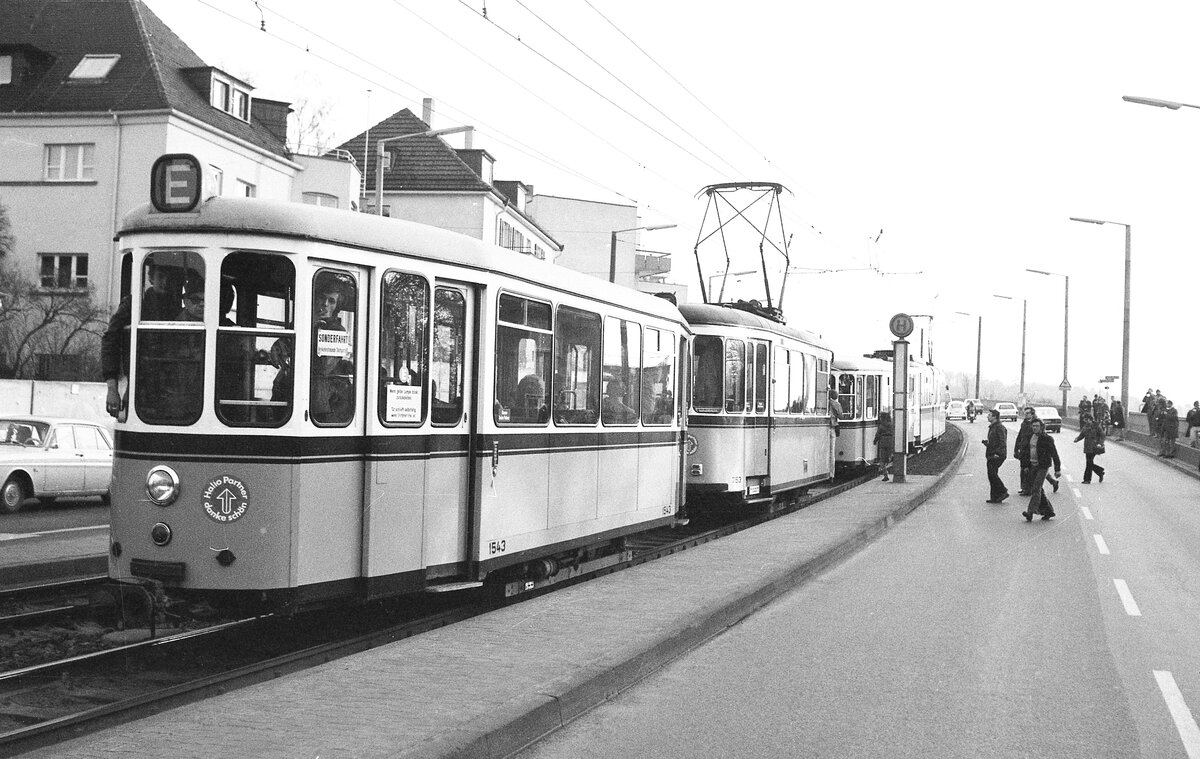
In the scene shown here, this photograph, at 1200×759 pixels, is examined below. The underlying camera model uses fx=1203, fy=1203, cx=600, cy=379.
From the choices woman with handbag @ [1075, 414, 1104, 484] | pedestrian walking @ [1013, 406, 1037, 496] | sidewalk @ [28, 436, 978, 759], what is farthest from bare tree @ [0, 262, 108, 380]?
sidewalk @ [28, 436, 978, 759]

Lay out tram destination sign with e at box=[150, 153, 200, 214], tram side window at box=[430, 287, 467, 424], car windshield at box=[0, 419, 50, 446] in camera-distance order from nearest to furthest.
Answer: tram destination sign with e at box=[150, 153, 200, 214]
tram side window at box=[430, 287, 467, 424]
car windshield at box=[0, 419, 50, 446]

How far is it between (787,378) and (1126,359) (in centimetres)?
2545

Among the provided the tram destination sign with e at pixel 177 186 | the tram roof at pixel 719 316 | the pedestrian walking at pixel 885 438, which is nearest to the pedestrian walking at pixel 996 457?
the tram roof at pixel 719 316

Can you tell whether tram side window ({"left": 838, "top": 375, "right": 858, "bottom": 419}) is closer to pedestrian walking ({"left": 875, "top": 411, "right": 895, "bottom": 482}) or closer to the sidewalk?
pedestrian walking ({"left": 875, "top": 411, "right": 895, "bottom": 482})

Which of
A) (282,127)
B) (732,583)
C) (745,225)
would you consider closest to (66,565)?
(732,583)

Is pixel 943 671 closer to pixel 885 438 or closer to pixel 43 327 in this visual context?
pixel 885 438

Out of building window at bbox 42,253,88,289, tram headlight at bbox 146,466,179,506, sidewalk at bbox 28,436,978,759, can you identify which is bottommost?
sidewalk at bbox 28,436,978,759

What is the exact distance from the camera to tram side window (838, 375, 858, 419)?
2831 cm

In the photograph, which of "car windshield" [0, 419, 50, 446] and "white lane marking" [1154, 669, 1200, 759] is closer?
"white lane marking" [1154, 669, 1200, 759]

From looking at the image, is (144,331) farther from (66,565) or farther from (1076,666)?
(1076,666)

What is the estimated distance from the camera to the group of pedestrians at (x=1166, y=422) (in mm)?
35750

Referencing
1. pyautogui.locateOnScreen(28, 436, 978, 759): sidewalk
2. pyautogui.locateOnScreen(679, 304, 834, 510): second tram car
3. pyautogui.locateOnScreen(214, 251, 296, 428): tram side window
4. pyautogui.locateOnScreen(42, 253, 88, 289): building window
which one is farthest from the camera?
pyautogui.locateOnScreen(42, 253, 88, 289): building window

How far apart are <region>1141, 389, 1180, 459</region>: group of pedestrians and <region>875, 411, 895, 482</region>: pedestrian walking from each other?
967 centimetres

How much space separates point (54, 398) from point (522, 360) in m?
22.1
